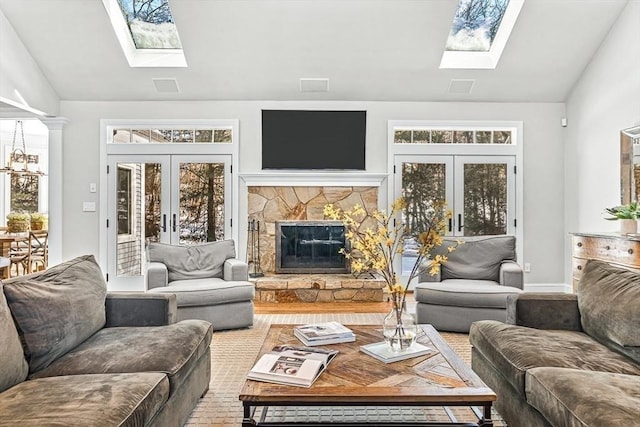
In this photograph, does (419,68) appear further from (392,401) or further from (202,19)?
(392,401)

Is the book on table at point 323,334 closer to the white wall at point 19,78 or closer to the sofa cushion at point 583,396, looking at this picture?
the sofa cushion at point 583,396

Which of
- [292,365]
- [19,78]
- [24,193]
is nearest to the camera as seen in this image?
[292,365]

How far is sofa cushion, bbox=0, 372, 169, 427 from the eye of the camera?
1.52 meters

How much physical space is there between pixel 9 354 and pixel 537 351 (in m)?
2.29

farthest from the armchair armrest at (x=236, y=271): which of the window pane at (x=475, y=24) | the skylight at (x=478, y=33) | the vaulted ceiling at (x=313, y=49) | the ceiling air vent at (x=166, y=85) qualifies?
the window pane at (x=475, y=24)

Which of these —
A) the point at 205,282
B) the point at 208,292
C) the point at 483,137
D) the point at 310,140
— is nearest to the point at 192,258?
the point at 205,282

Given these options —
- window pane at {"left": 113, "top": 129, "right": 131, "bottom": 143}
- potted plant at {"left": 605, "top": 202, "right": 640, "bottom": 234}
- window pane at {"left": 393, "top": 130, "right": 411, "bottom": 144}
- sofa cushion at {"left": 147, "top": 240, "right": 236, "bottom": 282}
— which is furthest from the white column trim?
potted plant at {"left": 605, "top": 202, "right": 640, "bottom": 234}

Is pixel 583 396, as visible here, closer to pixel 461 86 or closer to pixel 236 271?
pixel 236 271

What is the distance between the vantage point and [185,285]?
168 inches

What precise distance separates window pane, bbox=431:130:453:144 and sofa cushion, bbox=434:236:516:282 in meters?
1.95

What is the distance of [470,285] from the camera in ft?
14.1

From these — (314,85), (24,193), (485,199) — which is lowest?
(485,199)

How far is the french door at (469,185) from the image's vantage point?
6.14 m

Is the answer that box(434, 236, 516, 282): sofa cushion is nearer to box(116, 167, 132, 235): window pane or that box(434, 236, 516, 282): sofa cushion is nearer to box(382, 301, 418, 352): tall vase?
box(382, 301, 418, 352): tall vase
